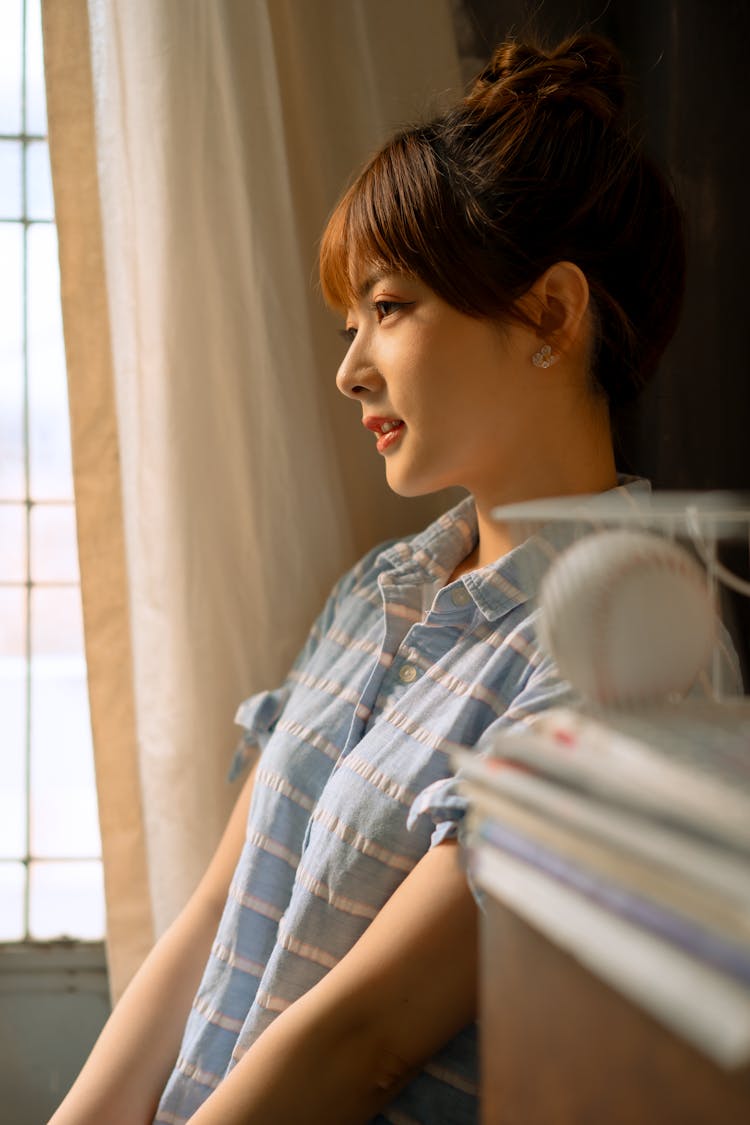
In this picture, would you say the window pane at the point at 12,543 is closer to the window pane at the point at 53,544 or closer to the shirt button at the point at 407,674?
the window pane at the point at 53,544

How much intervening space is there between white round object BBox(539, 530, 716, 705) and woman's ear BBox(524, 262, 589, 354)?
48 cm

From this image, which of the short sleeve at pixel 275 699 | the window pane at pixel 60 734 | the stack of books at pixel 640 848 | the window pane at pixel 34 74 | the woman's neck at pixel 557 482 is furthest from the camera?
the window pane at pixel 60 734

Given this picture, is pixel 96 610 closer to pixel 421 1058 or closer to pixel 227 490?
pixel 227 490

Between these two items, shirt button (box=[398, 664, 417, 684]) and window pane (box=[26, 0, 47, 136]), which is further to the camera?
window pane (box=[26, 0, 47, 136])

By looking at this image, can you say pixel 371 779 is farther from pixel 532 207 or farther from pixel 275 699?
pixel 532 207

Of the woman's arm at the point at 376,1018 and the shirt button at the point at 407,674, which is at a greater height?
the shirt button at the point at 407,674

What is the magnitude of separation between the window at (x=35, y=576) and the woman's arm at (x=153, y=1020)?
45 cm

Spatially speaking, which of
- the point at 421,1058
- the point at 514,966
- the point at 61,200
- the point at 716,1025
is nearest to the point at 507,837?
the point at 514,966

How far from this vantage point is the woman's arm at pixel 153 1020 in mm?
1236

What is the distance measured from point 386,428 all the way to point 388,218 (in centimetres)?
23

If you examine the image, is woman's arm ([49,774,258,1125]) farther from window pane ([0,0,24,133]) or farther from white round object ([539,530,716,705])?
window pane ([0,0,24,133])

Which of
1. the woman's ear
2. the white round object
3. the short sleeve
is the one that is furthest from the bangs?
the white round object

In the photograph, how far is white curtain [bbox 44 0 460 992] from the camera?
4.67 feet

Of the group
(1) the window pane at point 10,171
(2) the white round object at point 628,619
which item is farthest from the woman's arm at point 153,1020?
(1) the window pane at point 10,171
